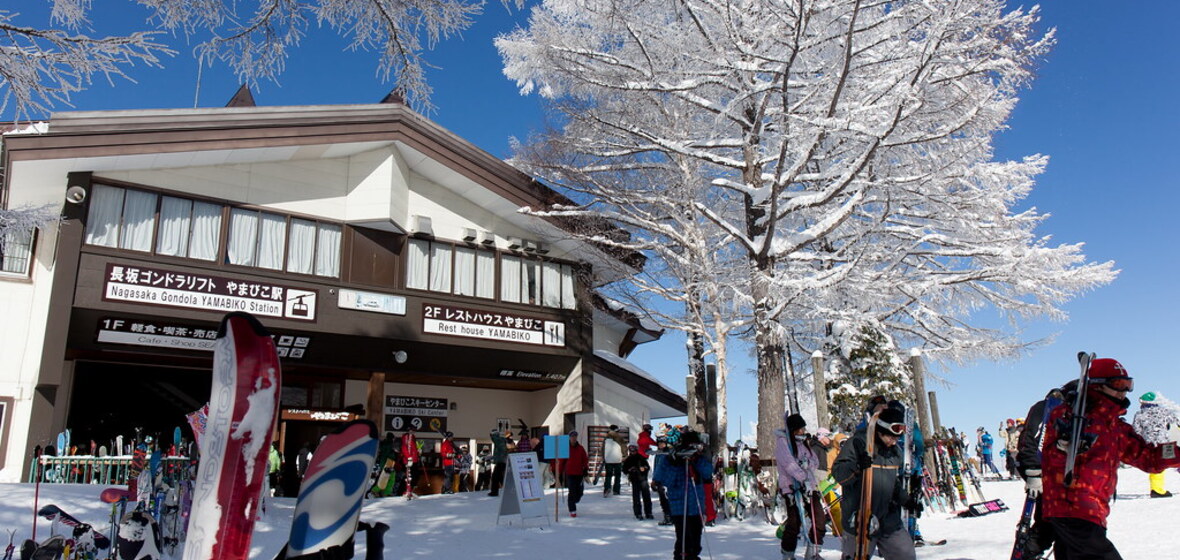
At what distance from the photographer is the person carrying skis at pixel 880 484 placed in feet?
18.7

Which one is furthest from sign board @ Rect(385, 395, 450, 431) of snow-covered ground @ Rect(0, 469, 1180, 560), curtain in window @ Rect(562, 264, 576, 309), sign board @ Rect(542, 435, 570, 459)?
sign board @ Rect(542, 435, 570, 459)

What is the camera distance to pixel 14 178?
50.2 ft

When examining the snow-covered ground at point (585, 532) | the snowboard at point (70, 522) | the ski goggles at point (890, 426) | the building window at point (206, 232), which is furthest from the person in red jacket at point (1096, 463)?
the building window at point (206, 232)

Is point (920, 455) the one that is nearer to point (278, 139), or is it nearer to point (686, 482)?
point (686, 482)

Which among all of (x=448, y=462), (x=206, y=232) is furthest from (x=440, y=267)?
(x=206, y=232)

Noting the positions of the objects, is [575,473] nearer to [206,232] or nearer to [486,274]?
[486,274]

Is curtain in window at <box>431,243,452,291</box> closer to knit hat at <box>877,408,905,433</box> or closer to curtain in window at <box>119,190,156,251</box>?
curtain in window at <box>119,190,156,251</box>

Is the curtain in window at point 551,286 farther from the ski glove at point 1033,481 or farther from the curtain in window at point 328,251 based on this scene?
the ski glove at point 1033,481

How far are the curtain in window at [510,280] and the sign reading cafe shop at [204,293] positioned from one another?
5.09 m

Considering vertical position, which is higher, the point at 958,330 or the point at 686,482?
the point at 958,330

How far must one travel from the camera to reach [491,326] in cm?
2002

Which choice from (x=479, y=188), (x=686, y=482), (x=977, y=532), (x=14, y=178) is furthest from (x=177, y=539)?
(x=479, y=188)

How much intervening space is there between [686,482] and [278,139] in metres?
13.7

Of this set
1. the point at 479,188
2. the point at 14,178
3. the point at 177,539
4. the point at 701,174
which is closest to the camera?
the point at 177,539
